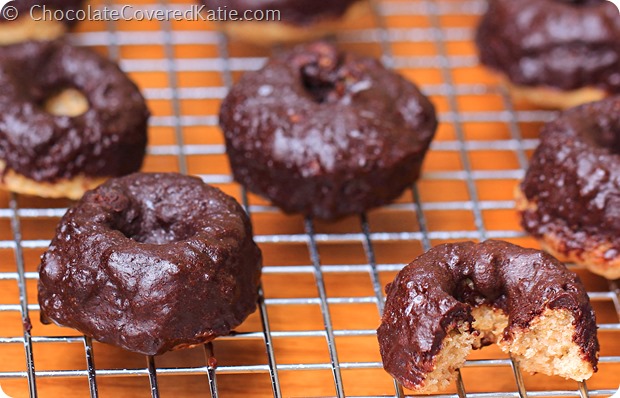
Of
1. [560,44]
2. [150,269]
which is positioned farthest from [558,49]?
[150,269]

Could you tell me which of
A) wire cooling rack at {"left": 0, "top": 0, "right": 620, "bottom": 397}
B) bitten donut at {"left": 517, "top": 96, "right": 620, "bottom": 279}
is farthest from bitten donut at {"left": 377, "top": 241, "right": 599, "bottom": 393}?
bitten donut at {"left": 517, "top": 96, "right": 620, "bottom": 279}

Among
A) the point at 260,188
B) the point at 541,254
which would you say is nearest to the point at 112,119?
the point at 260,188


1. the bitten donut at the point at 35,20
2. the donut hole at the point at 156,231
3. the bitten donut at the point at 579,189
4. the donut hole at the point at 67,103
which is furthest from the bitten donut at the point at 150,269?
the bitten donut at the point at 35,20

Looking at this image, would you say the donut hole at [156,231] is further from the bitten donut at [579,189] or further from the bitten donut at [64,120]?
the bitten donut at [579,189]

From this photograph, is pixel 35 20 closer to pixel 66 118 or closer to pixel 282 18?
pixel 66 118

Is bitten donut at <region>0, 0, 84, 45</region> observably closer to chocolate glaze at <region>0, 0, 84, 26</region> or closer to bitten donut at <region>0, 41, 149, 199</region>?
chocolate glaze at <region>0, 0, 84, 26</region>
